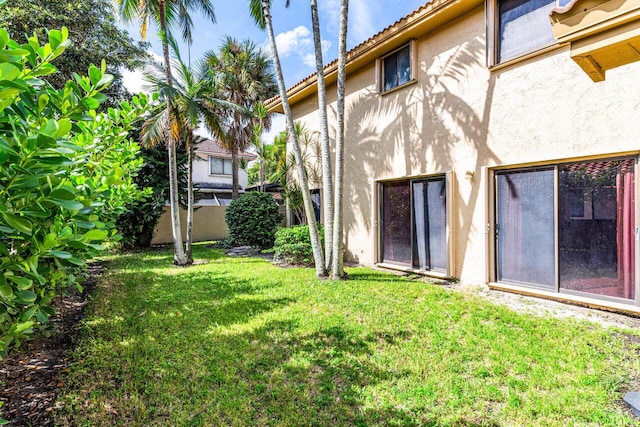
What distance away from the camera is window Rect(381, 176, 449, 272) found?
8.17 meters

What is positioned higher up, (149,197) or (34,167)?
(149,197)

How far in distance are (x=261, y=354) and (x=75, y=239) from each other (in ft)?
10.2

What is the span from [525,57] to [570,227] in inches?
139

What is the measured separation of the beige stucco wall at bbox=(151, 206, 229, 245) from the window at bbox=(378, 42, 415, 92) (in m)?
13.1

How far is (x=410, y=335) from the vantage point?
4789 mm

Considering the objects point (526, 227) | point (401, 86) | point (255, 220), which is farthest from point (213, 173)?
point (526, 227)

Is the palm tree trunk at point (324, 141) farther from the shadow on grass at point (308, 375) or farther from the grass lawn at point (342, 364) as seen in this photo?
the shadow on grass at point (308, 375)

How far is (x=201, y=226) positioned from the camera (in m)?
19.7

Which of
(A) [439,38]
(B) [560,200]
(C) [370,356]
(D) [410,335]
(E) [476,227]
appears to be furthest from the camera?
(A) [439,38]

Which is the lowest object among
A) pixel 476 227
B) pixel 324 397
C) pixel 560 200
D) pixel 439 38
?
pixel 324 397

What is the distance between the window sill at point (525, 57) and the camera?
20.0ft

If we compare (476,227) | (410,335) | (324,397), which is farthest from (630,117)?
(324,397)

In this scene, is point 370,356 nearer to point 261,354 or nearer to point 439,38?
point 261,354

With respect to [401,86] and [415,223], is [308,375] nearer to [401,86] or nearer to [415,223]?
[415,223]
